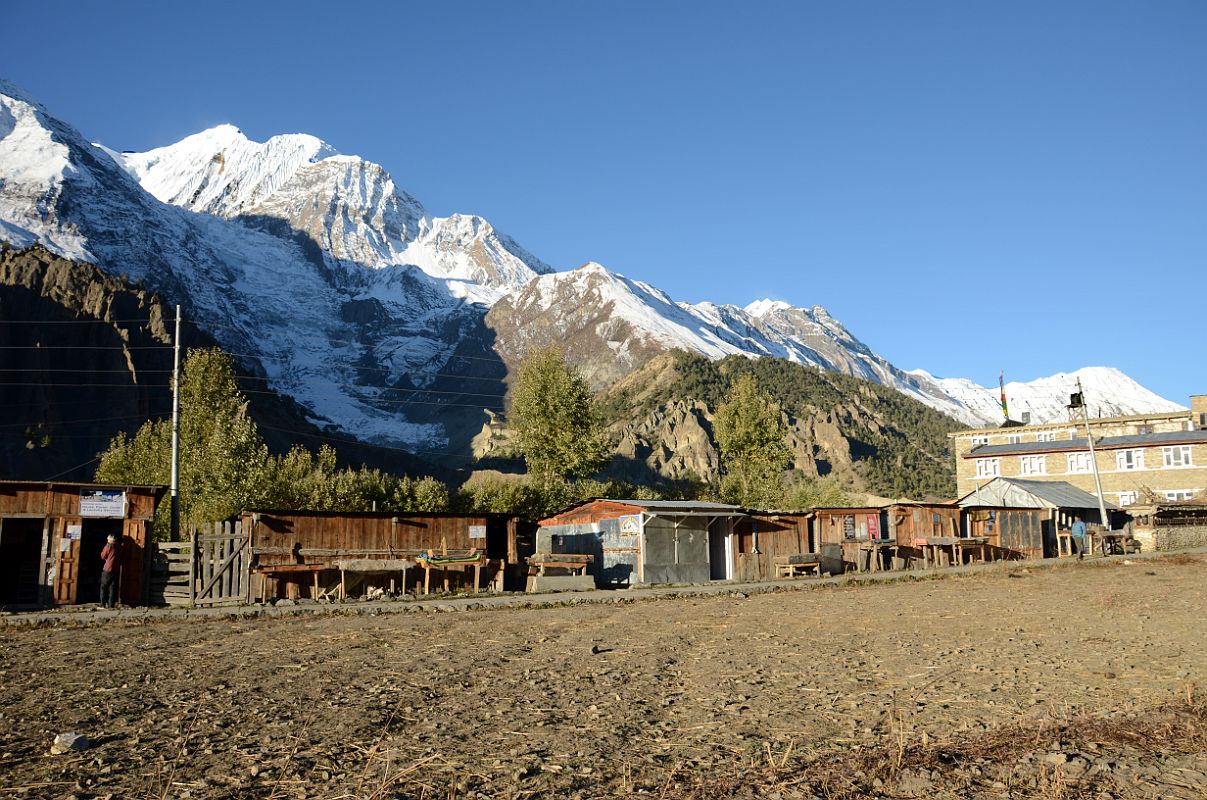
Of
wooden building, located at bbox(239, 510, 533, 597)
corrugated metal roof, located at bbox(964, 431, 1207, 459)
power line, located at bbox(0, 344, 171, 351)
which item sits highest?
power line, located at bbox(0, 344, 171, 351)

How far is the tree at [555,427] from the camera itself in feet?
191

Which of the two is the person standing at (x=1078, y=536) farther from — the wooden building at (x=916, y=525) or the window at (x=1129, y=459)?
the window at (x=1129, y=459)

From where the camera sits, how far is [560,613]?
24109 mm

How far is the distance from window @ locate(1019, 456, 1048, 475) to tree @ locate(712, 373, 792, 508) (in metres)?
27.1

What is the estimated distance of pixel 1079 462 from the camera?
254 ft

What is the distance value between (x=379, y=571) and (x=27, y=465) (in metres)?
94.5

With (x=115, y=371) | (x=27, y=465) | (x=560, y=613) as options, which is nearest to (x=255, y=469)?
(x=560, y=613)

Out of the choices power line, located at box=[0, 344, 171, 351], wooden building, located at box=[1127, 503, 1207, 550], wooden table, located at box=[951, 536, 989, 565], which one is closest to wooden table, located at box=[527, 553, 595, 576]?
wooden table, located at box=[951, 536, 989, 565]

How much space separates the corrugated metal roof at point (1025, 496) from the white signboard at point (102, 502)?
159 ft

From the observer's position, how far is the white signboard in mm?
28281

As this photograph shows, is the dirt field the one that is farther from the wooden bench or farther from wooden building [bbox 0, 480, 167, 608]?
the wooden bench

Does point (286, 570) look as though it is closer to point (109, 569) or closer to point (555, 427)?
point (109, 569)

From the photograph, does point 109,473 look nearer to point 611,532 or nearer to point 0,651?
point 611,532

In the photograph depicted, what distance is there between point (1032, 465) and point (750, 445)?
102ft
